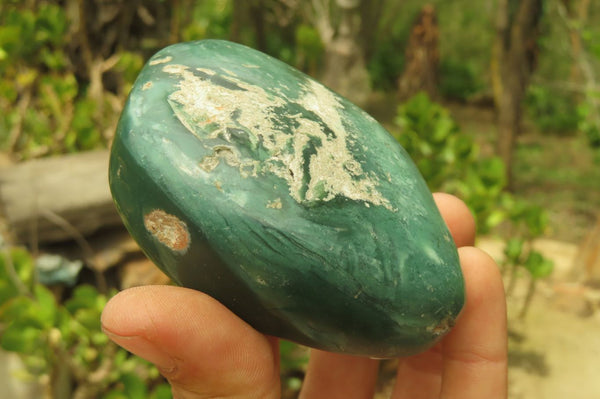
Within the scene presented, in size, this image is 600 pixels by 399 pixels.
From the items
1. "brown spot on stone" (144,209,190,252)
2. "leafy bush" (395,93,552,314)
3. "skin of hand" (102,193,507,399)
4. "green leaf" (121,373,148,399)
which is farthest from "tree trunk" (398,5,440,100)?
"brown spot on stone" (144,209,190,252)

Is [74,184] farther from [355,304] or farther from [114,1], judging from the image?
[355,304]

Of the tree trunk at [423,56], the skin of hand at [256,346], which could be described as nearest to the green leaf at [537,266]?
the skin of hand at [256,346]

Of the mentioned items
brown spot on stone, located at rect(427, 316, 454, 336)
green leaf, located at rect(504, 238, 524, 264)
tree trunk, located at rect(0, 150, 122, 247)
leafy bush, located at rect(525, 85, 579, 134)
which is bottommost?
leafy bush, located at rect(525, 85, 579, 134)

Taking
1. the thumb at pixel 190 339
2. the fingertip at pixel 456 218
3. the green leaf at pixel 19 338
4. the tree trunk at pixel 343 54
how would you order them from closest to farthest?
the thumb at pixel 190 339 → the fingertip at pixel 456 218 → the green leaf at pixel 19 338 → the tree trunk at pixel 343 54

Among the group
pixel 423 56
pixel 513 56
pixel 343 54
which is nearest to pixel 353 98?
pixel 343 54

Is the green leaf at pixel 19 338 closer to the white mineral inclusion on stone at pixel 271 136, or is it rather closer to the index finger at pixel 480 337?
the white mineral inclusion on stone at pixel 271 136

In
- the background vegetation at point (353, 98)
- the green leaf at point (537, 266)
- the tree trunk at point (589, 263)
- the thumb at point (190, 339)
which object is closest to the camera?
the thumb at point (190, 339)

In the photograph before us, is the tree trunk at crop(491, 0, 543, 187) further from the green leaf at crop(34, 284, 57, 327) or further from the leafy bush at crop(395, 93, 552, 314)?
the green leaf at crop(34, 284, 57, 327)
